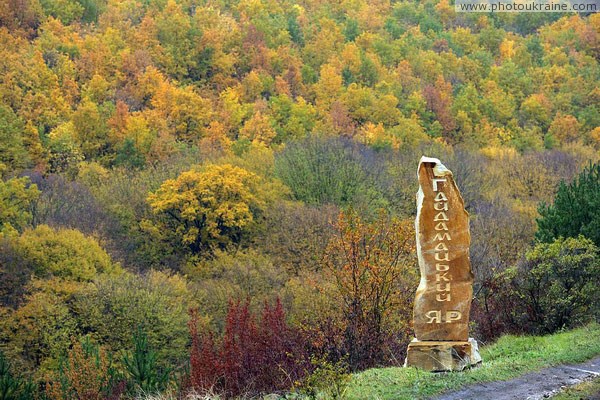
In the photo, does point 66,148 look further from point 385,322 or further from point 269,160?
point 385,322

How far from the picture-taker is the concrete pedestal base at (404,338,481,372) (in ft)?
60.6

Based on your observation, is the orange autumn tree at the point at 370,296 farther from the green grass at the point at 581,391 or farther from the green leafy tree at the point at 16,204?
the green leafy tree at the point at 16,204

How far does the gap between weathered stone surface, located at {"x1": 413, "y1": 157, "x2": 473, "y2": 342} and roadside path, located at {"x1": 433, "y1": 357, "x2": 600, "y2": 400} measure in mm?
1671

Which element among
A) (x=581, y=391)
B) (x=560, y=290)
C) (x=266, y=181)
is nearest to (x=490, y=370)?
(x=581, y=391)

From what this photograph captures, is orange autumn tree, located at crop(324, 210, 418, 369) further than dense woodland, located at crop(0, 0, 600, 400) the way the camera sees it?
No

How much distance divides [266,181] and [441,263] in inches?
1718

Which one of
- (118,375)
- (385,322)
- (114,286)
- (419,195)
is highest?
(419,195)

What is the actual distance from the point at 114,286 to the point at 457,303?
2909 centimetres

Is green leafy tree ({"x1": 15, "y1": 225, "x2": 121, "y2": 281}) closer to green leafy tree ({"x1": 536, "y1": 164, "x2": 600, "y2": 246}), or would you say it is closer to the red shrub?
green leafy tree ({"x1": 536, "y1": 164, "x2": 600, "y2": 246})

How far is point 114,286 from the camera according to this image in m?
46.0

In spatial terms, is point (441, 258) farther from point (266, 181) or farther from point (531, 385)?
point (266, 181)

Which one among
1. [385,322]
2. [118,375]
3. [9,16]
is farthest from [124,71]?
[385,322]

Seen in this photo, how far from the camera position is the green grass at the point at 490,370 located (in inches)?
645

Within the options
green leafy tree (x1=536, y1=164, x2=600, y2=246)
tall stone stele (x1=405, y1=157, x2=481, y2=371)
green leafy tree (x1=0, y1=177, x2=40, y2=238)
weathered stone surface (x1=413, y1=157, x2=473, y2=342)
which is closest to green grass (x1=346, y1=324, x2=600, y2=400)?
tall stone stele (x1=405, y1=157, x2=481, y2=371)
